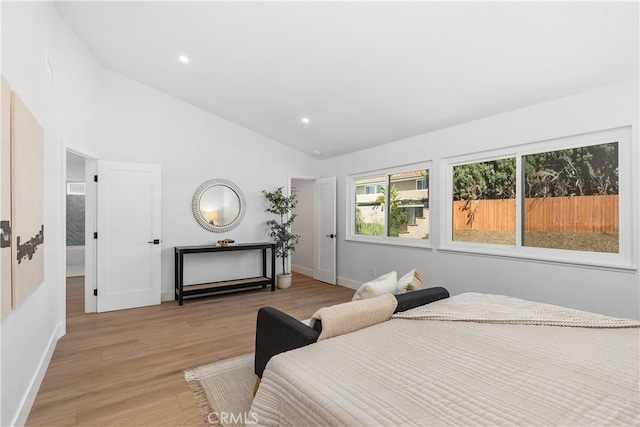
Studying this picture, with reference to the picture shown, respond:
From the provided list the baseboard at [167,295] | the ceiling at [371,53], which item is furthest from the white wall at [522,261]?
the baseboard at [167,295]

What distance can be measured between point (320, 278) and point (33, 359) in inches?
173

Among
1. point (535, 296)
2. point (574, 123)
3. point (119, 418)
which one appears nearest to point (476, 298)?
point (535, 296)

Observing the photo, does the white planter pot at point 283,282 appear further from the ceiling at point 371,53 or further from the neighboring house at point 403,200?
the ceiling at point 371,53

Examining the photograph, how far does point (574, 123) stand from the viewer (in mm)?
2861

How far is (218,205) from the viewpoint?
16.6 feet

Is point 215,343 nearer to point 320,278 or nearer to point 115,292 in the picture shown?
point 115,292

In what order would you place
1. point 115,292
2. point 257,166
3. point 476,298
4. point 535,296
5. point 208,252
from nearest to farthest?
point 476,298 → point 535,296 → point 115,292 → point 208,252 → point 257,166

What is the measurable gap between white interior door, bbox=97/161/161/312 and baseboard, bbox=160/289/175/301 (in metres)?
0.18

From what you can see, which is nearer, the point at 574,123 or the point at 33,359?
the point at 33,359

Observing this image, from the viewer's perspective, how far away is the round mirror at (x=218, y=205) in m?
4.87

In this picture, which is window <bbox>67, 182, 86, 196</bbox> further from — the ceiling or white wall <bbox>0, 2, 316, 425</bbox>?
the ceiling

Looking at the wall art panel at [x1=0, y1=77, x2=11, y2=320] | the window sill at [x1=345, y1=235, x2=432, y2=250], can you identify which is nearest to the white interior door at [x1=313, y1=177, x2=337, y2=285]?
the window sill at [x1=345, y1=235, x2=432, y2=250]

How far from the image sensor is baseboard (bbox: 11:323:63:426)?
180 centimetres

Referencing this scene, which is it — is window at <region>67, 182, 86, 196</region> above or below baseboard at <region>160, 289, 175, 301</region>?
above
